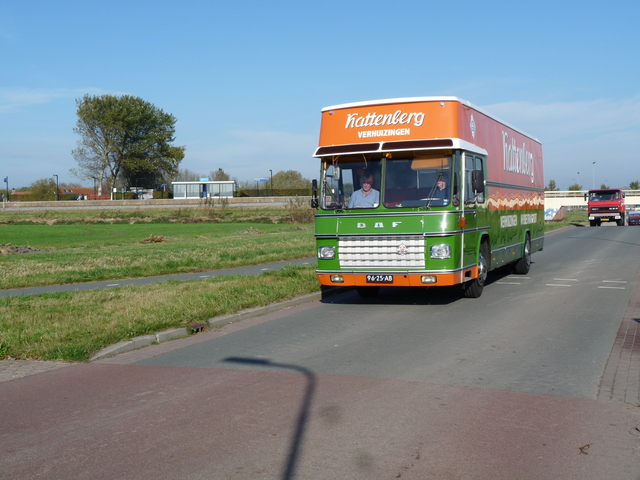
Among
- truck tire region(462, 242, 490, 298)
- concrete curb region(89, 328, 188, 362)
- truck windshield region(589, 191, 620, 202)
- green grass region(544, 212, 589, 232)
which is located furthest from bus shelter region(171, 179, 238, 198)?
concrete curb region(89, 328, 188, 362)

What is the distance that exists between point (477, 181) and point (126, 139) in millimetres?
93460

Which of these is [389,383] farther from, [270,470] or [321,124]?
[321,124]

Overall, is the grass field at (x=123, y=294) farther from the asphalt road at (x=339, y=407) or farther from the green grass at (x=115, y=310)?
the asphalt road at (x=339, y=407)

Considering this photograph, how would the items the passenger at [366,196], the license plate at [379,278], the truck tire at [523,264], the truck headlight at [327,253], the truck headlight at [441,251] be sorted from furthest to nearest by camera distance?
1. the truck tire at [523,264]
2. the truck headlight at [327,253]
3. the passenger at [366,196]
4. the license plate at [379,278]
5. the truck headlight at [441,251]

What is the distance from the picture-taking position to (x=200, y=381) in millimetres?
7020

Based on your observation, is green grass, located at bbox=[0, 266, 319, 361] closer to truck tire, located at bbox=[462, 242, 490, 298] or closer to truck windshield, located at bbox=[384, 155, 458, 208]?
truck windshield, located at bbox=[384, 155, 458, 208]

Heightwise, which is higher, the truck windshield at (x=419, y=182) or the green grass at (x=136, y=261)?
the truck windshield at (x=419, y=182)

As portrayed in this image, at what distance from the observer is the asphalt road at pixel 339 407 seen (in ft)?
15.3

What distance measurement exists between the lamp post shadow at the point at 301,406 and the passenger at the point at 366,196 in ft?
15.0

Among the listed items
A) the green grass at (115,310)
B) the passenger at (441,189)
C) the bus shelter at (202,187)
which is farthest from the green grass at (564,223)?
the bus shelter at (202,187)

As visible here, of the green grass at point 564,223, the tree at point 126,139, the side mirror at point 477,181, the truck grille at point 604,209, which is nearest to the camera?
the side mirror at point 477,181

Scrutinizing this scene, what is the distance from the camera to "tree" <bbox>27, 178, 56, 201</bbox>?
102812 millimetres

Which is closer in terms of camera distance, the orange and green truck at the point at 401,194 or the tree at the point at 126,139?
the orange and green truck at the point at 401,194

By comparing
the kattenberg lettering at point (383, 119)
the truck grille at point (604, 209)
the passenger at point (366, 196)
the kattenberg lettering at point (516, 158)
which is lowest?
the truck grille at point (604, 209)
